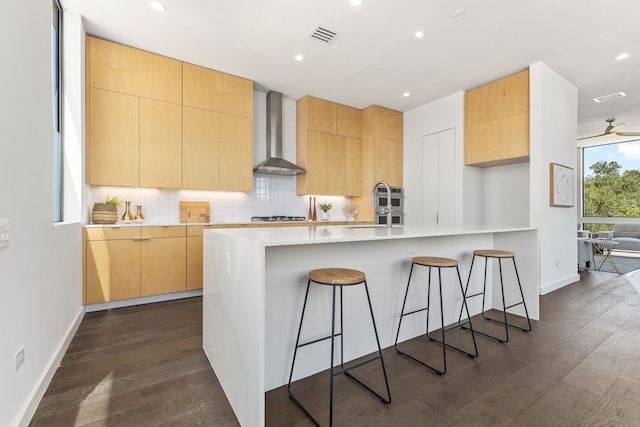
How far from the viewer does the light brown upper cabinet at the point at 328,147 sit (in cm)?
496

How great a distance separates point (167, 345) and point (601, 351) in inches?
131

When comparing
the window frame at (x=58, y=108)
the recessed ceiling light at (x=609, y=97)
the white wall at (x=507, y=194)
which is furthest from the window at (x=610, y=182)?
the window frame at (x=58, y=108)

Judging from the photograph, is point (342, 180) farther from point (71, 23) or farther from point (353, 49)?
point (71, 23)

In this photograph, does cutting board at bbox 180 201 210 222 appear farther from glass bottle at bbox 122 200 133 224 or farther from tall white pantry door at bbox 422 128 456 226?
tall white pantry door at bbox 422 128 456 226

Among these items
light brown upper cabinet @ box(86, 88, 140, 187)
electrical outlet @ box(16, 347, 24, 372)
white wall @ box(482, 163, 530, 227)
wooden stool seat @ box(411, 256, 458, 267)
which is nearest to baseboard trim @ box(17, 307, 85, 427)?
electrical outlet @ box(16, 347, 24, 372)

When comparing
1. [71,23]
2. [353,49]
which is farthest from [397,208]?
[71,23]

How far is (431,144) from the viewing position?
17.1 ft

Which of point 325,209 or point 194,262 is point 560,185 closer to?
point 325,209

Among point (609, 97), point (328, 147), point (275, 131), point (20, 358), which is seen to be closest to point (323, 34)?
point (275, 131)

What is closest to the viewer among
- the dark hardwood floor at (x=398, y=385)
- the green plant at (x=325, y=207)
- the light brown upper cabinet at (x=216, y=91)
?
the dark hardwood floor at (x=398, y=385)

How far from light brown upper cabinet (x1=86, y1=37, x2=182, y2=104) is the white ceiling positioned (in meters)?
0.10

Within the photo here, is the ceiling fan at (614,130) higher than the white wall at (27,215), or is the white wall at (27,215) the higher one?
the ceiling fan at (614,130)

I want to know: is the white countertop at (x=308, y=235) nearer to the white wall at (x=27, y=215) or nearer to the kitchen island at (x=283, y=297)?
the kitchen island at (x=283, y=297)

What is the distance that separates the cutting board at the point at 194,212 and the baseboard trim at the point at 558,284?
4596mm
